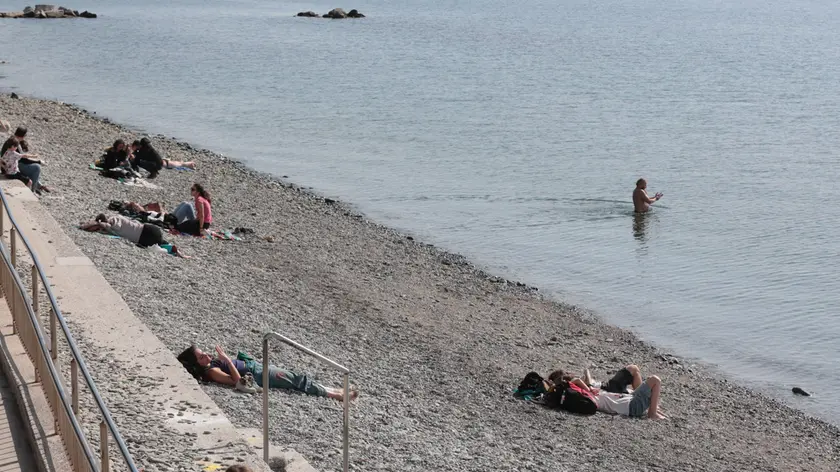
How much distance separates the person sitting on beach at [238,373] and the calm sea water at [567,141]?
7.54 m

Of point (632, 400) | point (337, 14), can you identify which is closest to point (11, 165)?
point (632, 400)

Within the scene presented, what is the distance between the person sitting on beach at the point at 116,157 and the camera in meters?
20.9

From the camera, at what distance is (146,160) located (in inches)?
862

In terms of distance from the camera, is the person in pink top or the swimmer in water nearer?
the person in pink top

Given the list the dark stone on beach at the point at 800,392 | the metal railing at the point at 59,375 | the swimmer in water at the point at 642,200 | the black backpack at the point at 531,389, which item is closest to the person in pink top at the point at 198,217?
the black backpack at the point at 531,389

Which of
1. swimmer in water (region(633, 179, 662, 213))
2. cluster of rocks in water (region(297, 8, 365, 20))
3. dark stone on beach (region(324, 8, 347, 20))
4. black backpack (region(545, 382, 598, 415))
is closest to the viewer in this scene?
black backpack (region(545, 382, 598, 415))

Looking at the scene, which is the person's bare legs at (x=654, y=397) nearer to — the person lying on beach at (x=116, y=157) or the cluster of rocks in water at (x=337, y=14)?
the person lying on beach at (x=116, y=157)

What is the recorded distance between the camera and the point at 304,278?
16.6 metres

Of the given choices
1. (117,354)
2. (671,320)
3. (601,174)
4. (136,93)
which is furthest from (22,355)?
(136,93)

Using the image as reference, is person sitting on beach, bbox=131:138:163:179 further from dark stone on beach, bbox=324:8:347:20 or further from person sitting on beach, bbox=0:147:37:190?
dark stone on beach, bbox=324:8:347:20

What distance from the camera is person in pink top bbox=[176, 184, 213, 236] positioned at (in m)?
16.8

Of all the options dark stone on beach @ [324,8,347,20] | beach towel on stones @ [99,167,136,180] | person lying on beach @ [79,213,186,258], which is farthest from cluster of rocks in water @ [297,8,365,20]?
person lying on beach @ [79,213,186,258]

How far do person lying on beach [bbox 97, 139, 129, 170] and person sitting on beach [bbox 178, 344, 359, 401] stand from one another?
461 inches

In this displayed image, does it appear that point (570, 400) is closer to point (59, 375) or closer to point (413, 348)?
point (413, 348)
